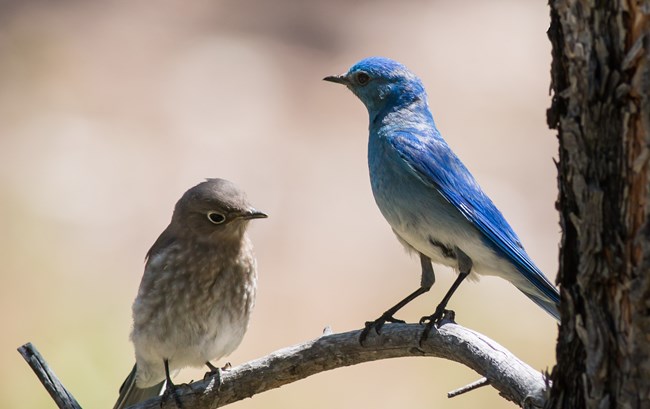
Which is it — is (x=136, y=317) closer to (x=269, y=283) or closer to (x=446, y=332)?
(x=446, y=332)

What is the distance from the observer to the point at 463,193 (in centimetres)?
427

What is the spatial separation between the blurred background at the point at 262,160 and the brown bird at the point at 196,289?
1618 millimetres

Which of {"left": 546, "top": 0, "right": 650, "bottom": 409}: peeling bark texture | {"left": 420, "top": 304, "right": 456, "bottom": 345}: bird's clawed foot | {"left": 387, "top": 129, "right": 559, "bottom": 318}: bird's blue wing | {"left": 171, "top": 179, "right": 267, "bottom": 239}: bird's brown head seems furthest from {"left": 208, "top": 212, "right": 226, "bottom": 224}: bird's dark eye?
{"left": 546, "top": 0, "right": 650, "bottom": 409}: peeling bark texture

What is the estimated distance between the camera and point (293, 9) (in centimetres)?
1088

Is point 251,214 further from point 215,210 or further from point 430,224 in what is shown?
point 430,224

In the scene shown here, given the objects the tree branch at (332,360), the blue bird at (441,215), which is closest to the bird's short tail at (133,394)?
the tree branch at (332,360)

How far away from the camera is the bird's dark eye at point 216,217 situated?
4.59 meters

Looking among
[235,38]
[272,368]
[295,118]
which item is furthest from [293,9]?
[272,368]

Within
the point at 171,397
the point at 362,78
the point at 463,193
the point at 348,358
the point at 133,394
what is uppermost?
the point at 362,78

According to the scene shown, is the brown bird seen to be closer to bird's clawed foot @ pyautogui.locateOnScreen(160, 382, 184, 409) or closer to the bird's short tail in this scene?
the bird's short tail

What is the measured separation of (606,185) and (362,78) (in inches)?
95.7

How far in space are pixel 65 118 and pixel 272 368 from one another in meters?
6.37

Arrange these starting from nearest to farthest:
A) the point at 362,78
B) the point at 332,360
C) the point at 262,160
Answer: the point at 332,360, the point at 362,78, the point at 262,160

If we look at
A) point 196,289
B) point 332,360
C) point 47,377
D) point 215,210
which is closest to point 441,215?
point 332,360
